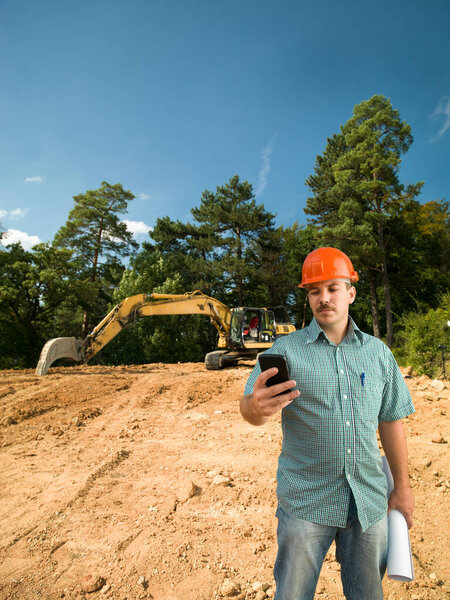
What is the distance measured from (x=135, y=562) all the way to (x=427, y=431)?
478 centimetres

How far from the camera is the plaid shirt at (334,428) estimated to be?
1427 millimetres

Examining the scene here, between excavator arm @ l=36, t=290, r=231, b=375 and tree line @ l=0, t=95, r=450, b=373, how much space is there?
26.5 feet

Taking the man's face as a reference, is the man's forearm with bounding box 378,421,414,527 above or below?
below

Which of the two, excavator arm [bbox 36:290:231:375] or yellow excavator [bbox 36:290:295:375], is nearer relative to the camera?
excavator arm [bbox 36:290:231:375]

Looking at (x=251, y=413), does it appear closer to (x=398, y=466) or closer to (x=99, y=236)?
(x=398, y=466)

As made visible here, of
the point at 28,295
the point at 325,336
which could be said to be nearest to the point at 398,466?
the point at 325,336

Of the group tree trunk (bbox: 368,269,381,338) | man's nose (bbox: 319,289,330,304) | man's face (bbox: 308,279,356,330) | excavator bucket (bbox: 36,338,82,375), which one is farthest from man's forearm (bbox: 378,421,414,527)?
tree trunk (bbox: 368,269,381,338)

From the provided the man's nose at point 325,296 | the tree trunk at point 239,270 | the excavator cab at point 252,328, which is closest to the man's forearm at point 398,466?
the man's nose at point 325,296

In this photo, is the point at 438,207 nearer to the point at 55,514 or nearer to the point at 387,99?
the point at 387,99

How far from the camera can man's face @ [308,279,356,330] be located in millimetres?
1627

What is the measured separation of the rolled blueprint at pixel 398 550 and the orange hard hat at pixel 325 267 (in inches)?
44.1

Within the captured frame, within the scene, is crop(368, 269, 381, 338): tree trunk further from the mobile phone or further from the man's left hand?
the mobile phone

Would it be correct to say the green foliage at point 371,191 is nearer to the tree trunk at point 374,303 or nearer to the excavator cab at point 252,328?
the tree trunk at point 374,303

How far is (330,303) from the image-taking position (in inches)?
65.2
